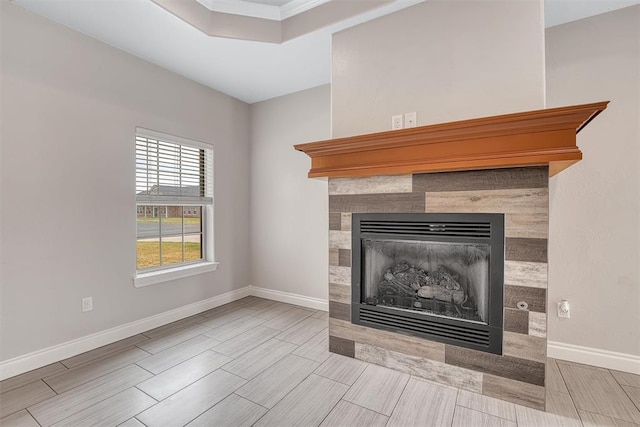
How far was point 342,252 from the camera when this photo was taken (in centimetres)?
238

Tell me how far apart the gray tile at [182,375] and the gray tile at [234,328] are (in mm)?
303

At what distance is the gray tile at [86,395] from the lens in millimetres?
1665

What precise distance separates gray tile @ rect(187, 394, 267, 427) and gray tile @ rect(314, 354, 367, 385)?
21.3 inches

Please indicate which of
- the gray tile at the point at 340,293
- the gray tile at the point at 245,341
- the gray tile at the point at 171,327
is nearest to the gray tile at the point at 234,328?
the gray tile at the point at 245,341

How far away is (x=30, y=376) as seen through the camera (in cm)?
203

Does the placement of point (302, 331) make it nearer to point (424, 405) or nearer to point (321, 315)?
point (321, 315)

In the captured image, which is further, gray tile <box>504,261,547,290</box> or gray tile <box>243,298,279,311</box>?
gray tile <box>243,298,279,311</box>

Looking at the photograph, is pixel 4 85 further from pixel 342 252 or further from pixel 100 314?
pixel 342 252

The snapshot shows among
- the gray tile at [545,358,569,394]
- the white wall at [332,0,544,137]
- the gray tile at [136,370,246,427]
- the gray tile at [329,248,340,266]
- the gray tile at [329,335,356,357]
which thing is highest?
the white wall at [332,0,544,137]

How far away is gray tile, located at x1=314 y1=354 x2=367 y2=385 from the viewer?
80.1 inches

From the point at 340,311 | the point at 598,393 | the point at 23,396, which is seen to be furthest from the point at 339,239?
the point at 23,396

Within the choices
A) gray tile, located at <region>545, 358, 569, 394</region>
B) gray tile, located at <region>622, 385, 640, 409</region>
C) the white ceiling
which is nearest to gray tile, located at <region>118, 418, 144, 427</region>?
gray tile, located at <region>545, 358, 569, 394</region>

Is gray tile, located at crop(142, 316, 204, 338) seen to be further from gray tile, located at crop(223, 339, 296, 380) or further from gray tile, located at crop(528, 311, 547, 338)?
gray tile, located at crop(528, 311, 547, 338)

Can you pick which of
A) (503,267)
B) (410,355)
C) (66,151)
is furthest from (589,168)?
(66,151)
